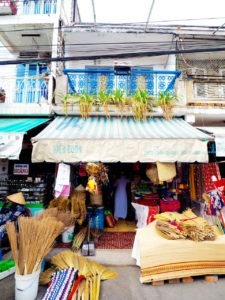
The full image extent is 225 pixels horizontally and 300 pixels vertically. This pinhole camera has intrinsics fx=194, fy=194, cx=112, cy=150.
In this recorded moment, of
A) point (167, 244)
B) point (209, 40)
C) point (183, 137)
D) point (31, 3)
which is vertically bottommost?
point (167, 244)

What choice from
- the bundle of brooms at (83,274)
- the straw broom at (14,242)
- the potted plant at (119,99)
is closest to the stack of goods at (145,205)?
the bundle of brooms at (83,274)

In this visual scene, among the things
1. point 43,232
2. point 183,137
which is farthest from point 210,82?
point 43,232

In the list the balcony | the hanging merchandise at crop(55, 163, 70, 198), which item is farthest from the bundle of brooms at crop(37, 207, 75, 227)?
the balcony

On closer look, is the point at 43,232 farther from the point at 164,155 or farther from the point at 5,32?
the point at 5,32

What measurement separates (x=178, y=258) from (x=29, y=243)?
Result: 2.90 m

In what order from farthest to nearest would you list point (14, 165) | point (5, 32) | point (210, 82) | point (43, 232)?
point (5, 32)
point (210, 82)
point (14, 165)
point (43, 232)

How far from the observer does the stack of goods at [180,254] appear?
12.6 feet

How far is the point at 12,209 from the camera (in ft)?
18.8

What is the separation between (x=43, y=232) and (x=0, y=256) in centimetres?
202

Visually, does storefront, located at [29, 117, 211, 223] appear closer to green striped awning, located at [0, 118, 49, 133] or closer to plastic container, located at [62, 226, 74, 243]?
green striped awning, located at [0, 118, 49, 133]

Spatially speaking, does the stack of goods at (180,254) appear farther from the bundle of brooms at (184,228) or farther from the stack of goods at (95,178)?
the stack of goods at (95,178)

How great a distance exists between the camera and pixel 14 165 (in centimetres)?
661

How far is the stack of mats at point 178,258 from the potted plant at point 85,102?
4504 millimetres

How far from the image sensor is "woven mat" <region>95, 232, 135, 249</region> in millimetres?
5298
